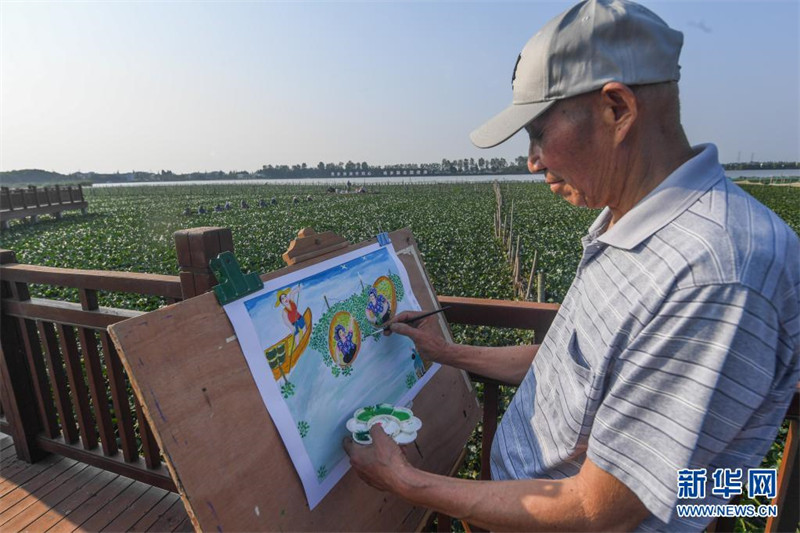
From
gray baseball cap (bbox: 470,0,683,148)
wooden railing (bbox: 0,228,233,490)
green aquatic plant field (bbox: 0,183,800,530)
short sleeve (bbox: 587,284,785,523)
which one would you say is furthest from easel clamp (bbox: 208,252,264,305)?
green aquatic plant field (bbox: 0,183,800,530)

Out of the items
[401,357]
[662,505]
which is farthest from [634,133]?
[401,357]

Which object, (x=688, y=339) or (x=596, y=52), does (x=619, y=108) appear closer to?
(x=596, y=52)

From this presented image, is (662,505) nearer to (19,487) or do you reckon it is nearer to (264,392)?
(264,392)

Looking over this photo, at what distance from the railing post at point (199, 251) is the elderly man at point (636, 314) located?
742mm

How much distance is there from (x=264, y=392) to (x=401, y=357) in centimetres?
66

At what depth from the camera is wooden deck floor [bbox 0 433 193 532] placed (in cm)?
214

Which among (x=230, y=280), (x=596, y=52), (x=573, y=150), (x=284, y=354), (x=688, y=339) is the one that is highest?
(x=596, y=52)

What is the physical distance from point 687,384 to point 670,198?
401 mm

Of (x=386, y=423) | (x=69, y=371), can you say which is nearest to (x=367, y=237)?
(x=69, y=371)

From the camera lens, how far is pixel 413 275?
1983 mm

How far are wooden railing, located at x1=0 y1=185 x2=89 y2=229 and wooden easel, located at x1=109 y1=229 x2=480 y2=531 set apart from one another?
1050 inches

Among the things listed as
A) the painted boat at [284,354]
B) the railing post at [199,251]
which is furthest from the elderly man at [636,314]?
the railing post at [199,251]

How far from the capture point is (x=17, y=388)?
2.54m

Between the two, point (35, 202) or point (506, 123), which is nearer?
point (506, 123)
